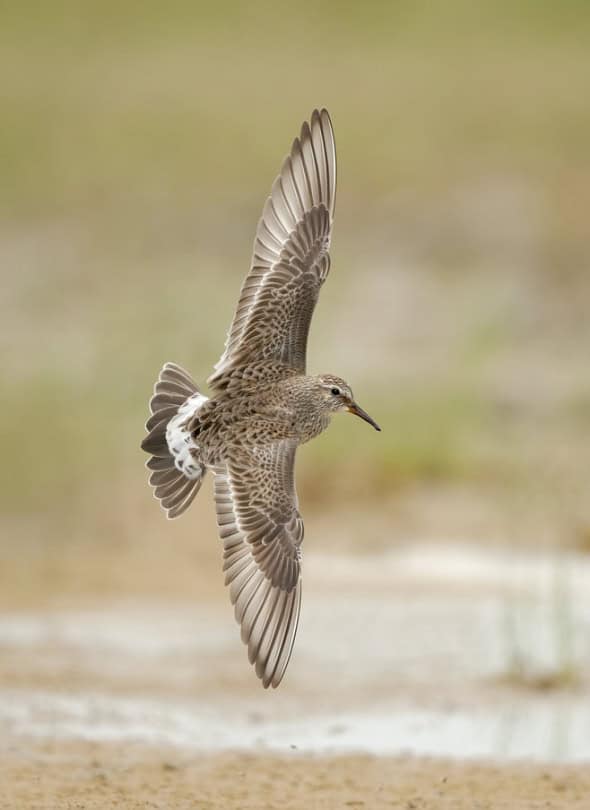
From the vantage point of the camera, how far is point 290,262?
315 inches

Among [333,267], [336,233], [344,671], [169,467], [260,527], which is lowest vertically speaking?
[344,671]

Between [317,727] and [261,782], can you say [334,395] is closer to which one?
[261,782]

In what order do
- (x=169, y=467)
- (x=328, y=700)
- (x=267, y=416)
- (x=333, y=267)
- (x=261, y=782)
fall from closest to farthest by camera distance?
1. (x=267, y=416)
2. (x=169, y=467)
3. (x=261, y=782)
4. (x=328, y=700)
5. (x=333, y=267)

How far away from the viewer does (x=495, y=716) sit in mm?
9852

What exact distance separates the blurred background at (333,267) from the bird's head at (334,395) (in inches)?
124

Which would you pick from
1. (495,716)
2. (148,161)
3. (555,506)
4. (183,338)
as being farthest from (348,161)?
(495,716)

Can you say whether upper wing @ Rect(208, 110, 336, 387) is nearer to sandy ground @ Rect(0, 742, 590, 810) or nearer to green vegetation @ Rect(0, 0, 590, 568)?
sandy ground @ Rect(0, 742, 590, 810)

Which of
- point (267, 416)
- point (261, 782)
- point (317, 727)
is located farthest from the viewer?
point (317, 727)

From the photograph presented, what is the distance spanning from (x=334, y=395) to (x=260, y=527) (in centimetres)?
66

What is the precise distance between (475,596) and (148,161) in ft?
47.3

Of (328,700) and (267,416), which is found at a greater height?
(267,416)

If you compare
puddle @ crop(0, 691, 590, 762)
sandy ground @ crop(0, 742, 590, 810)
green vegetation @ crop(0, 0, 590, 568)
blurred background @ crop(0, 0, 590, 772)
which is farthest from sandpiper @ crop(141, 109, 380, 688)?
green vegetation @ crop(0, 0, 590, 568)

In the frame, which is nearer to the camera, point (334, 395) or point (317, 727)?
point (334, 395)

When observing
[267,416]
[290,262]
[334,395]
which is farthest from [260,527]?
[290,262]
